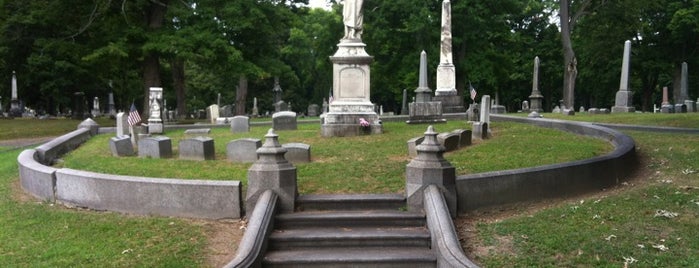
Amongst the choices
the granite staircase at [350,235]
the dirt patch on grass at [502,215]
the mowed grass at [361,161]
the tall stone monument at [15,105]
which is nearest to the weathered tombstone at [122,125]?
the mowed grass at [361,161]

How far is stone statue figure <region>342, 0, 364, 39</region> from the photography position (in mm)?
16312

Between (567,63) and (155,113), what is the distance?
74.7ft

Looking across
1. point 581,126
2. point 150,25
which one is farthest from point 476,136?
point 150,25

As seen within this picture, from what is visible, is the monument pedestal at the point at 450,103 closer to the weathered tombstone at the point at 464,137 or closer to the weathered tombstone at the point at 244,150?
Result: the weathered tombstone at the point at 464,137

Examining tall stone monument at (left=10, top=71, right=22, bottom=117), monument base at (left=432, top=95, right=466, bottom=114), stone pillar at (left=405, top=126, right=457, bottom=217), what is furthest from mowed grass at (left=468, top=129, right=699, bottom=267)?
tall stone monument at (left=10, top=71, right=22, bottom=117)

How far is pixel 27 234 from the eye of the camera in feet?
22.7

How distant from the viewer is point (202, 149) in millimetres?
11406

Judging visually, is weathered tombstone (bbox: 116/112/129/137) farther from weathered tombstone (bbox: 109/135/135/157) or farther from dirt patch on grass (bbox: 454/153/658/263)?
dirt patch on grass (bbox: 454/153/658/263)

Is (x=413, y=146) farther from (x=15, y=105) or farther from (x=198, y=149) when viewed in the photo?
(x=15, y=105)

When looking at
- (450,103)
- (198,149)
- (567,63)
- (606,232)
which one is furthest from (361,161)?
(567,63)

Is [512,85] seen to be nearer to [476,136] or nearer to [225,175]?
[476,136]

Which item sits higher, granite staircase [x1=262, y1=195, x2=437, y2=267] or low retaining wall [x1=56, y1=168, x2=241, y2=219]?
low retaining wall [x1=56, y1=168, x2=241, y2=219]

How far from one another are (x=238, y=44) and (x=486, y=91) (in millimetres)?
30250

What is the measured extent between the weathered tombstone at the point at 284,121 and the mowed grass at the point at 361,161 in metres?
3.49
